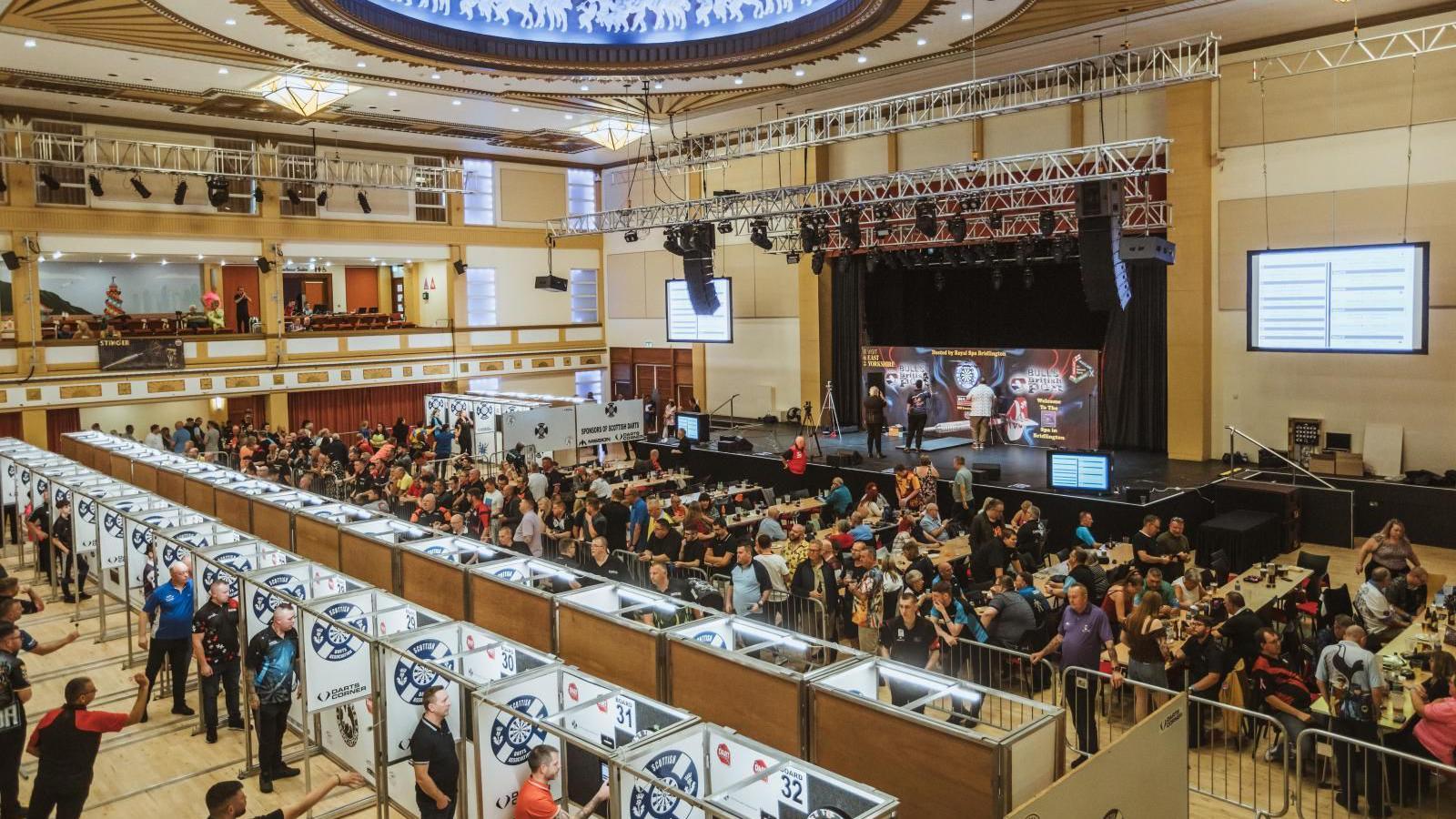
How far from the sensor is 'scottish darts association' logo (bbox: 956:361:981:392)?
71.7 feet

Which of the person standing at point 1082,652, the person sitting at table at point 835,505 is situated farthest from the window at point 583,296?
the person standing at point 1082,652

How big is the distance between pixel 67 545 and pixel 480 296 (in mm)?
17188

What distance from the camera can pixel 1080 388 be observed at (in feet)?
66.4

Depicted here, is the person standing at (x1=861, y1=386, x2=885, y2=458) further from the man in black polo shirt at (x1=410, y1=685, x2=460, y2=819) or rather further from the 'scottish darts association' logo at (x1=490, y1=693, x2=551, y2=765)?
the man in black polo shirt at (x1=410, y1=685, x2=460, y2=819)

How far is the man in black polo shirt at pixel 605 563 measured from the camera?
980 centimetres

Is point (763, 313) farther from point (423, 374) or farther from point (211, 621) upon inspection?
point (211, 621)

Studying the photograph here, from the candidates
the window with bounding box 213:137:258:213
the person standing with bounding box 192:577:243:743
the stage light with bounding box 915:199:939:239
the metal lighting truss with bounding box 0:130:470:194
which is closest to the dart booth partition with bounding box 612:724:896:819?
the person standing with bounding box 192:577:243:743

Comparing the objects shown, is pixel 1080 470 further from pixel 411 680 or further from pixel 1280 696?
pixel 411 680

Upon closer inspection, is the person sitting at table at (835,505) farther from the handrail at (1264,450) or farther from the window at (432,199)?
the window at (432,199)

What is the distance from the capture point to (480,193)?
28000 millimetres

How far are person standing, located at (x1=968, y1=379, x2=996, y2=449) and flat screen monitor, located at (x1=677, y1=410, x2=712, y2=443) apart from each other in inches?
223

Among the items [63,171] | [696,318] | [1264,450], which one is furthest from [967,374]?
[63,171]

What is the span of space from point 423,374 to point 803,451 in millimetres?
13085

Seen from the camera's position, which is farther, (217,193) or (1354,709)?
(217,193)
